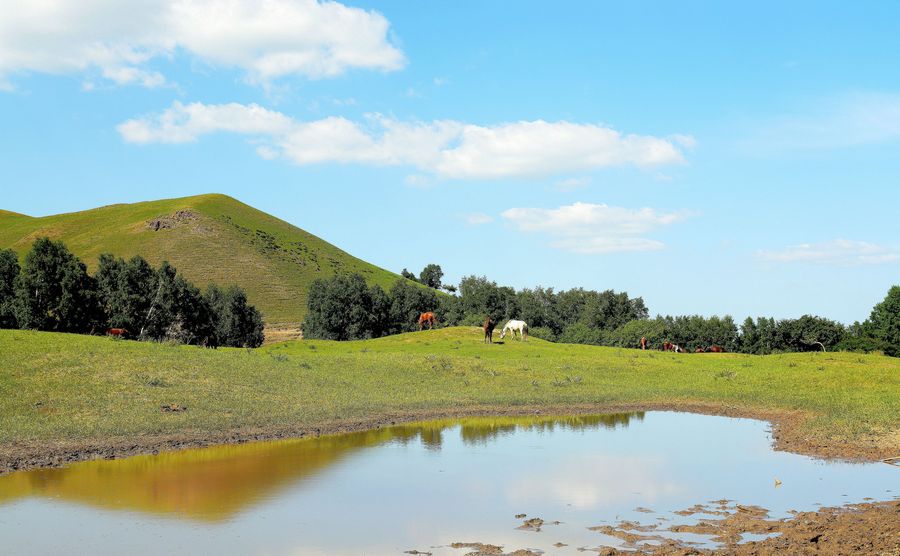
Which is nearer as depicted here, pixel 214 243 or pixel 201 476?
pixel 201 476

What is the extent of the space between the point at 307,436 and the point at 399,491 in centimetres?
909

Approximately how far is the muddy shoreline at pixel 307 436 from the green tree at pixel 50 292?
61173mm

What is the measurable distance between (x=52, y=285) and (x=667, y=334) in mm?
80661

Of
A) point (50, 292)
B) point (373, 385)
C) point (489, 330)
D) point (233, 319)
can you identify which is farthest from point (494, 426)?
point (233, 319)

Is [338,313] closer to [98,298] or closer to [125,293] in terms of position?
[125,293]

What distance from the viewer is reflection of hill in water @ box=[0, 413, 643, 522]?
1795cm

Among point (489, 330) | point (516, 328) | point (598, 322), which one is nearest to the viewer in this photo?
point (489, 330)

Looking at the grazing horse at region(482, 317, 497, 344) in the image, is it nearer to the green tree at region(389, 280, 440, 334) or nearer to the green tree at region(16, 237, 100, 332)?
the green tree at region(16, 237, 100, 332)

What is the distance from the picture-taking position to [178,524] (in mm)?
15984

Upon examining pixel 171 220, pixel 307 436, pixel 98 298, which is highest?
pixel 171 220

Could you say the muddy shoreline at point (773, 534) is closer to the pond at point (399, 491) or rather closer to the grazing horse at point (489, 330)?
the pond at point (399, 491)

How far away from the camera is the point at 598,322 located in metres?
147

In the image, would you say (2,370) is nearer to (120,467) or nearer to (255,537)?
(120,467)

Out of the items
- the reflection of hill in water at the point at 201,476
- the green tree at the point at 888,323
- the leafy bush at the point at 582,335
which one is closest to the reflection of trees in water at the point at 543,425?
the reflection of hill in water at the point at 201,476
